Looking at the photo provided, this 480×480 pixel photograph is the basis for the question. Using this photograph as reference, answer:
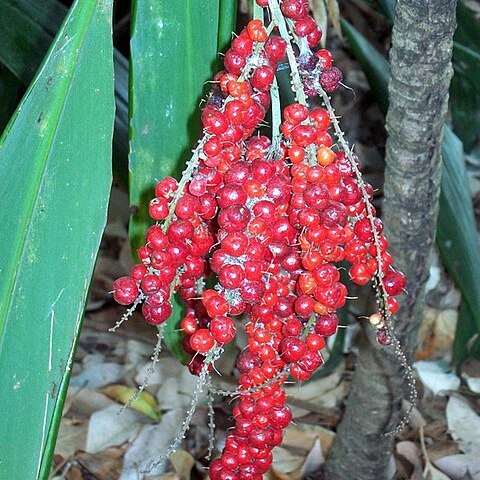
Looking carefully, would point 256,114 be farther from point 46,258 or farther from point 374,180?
point 374,180

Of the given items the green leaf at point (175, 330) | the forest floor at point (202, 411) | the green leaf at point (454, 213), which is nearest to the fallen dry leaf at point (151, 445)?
the forest floor at point (202, 411)

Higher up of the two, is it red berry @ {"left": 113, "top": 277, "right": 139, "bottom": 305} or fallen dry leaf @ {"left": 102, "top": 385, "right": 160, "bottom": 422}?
red berry @ {"left": 113, "top": 277, "right": 139, "bottom": 305}

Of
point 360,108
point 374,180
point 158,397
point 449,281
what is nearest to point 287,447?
point 158,397

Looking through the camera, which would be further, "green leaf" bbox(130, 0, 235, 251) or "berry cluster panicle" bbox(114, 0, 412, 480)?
"green leaf" bbox(130, 0, 235, 251)

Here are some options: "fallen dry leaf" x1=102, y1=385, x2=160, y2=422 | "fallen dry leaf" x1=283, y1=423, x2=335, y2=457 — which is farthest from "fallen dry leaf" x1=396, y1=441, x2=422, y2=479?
"fallen dry leaf" x1=102, y1=385, x2=160, y2=422

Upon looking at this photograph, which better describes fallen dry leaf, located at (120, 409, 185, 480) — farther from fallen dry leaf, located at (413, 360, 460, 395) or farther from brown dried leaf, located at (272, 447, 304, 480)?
fallen dry leaf, located at (413, 360, 460, 395)

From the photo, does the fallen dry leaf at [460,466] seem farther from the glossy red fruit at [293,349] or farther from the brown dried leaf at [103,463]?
the glossy red fruit at [293,349]
